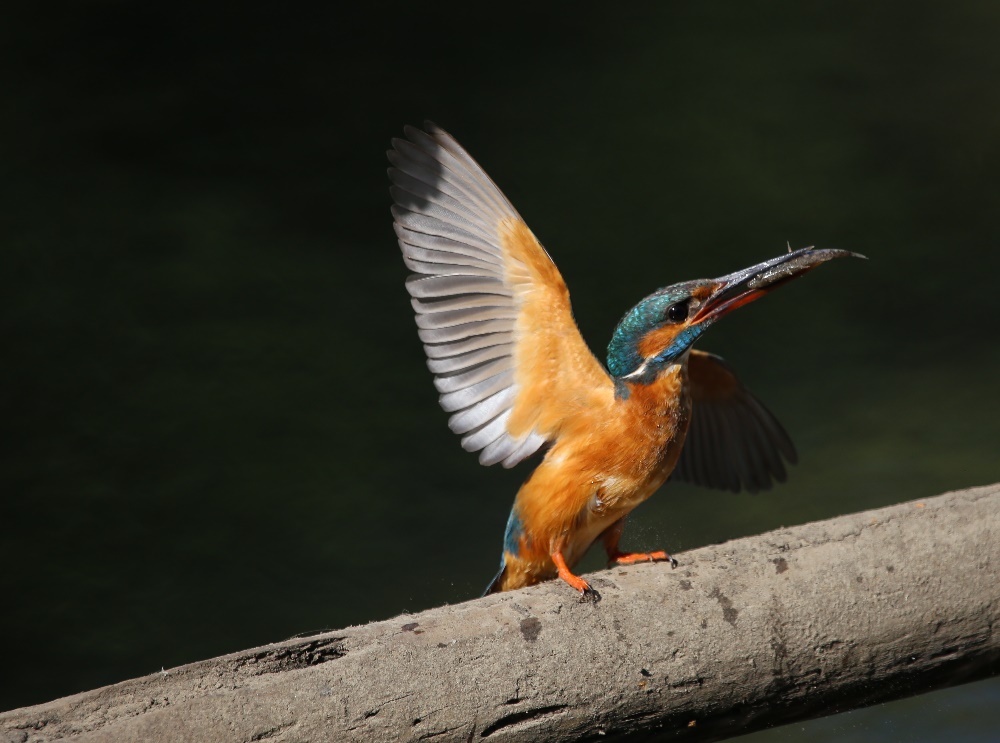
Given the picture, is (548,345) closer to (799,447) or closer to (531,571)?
(531,571)

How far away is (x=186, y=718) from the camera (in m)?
1.30

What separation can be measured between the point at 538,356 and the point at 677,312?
0.21 metres

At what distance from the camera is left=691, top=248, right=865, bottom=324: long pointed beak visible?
178 cm

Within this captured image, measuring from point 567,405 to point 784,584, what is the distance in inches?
16.8

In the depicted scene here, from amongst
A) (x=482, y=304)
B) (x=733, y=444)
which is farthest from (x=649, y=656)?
(x=733, y=444)

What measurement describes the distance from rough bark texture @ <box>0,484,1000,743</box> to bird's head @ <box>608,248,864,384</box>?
0.34 m

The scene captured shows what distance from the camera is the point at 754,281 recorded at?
5.89ft

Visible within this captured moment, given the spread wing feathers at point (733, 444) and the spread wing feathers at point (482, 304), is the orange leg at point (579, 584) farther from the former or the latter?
the spread wing feathers at point (733, 444)

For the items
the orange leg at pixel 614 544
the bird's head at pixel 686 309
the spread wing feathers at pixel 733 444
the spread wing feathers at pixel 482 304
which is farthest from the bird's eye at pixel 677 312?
the spread wing feathers at pixel 733 444

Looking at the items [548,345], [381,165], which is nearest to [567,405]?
[548,345]

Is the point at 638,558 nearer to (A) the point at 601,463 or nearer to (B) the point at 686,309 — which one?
(A) the point at 601,463

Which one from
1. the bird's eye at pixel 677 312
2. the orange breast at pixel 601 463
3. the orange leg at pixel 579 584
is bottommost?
the orange leg at pixel 579 584

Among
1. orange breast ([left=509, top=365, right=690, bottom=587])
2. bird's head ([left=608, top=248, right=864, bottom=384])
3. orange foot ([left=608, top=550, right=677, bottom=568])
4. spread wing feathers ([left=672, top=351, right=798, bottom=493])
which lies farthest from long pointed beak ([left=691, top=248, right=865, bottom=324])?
spread wing feathers ([left=672, top=351, right=798, bottom=493])

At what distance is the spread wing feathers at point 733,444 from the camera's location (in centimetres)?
224
